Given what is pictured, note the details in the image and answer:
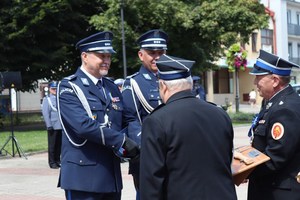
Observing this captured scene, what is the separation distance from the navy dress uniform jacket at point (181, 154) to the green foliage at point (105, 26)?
19.7m

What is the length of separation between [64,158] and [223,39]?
20.0m

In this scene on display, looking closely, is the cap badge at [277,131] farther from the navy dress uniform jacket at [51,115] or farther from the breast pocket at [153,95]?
the navy dress uniform jacket at [51,115]

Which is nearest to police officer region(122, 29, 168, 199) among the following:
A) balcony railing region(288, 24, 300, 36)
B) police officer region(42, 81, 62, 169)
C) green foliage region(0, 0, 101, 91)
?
police officer region(42, 81, 62, 169)

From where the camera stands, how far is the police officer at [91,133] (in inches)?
168

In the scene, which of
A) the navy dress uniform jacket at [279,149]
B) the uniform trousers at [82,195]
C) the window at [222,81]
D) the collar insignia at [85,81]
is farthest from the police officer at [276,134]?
the window at [222,81]

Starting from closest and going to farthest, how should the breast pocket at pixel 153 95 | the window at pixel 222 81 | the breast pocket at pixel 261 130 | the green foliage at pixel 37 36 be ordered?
the breast pocket at pixel 261 130 < the breast pocket at pixel 153 95 < the green foliage at pixel 37 36 < the window at pixel 222 81

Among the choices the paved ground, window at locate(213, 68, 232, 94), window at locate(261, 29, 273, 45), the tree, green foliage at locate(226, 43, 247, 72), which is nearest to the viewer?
the paved ground

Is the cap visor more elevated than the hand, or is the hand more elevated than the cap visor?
the cap visor

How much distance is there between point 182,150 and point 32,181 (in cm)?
844

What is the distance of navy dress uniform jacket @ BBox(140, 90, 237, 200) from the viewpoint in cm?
315

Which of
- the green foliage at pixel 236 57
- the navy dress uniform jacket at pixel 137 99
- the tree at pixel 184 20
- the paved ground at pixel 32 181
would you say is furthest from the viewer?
the green foliage at pixel 236 57

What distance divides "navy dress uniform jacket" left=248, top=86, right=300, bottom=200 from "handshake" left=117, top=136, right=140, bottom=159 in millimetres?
932

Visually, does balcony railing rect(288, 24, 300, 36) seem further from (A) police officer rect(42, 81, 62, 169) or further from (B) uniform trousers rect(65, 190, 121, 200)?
(B) uniform trousers rect(65, 190, 121, 200)

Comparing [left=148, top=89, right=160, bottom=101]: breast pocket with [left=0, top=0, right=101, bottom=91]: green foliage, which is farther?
[left=0, top=0, right=101, bottom=91]: green foliage
